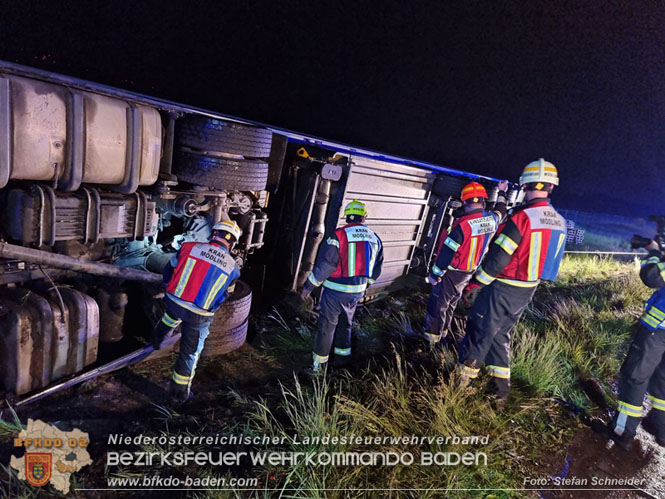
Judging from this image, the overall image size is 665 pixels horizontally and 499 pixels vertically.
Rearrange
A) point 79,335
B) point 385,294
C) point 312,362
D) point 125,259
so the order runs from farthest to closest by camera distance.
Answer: point 385,294 < point 312,362 < point 125,259 < point 79,335

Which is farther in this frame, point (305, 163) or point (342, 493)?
point (305, 163)

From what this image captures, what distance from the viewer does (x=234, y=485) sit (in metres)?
2.21

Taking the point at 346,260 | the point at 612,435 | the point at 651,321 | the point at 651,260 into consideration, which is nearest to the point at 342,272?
the point at 346,260

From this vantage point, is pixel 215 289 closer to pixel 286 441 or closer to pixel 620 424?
pixel 286 441

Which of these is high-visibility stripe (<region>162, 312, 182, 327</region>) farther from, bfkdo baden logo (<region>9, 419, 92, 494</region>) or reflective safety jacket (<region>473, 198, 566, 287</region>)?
reflective safety jacket (<region>473, 198, 566, 287</region>)

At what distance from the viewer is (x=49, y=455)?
2.30m

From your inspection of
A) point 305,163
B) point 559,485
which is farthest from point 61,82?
point 559,485

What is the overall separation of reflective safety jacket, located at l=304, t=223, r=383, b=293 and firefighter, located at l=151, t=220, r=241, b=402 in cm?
91

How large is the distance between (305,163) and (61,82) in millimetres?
2705

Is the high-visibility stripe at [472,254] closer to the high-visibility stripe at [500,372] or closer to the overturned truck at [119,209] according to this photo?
the high-visibility stripe at [500,372]

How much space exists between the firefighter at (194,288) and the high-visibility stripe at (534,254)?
2614 mm

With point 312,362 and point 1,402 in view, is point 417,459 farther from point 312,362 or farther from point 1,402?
point 1,402

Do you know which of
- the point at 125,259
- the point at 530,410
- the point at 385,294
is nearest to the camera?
the point at 530,410

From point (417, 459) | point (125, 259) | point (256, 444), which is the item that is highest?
point (125, 259)
